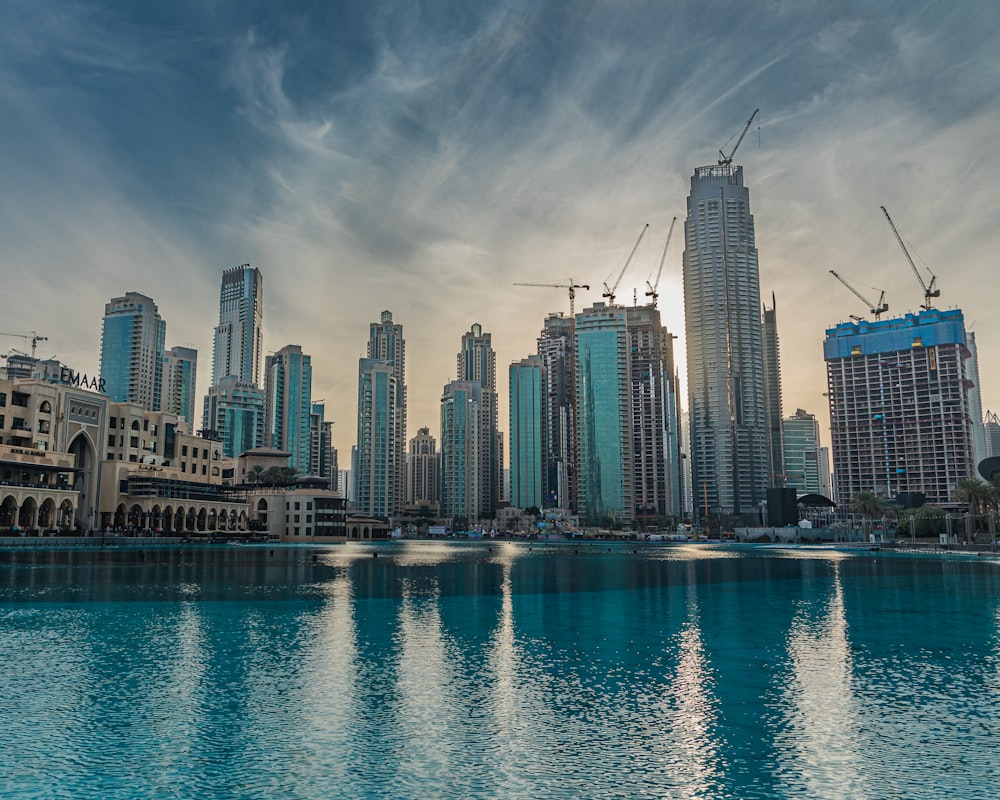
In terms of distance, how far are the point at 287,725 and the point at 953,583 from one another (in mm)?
70963

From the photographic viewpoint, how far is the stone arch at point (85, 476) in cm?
15050

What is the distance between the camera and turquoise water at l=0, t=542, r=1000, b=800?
18.1m

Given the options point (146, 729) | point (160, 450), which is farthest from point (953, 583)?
point (160, 450)

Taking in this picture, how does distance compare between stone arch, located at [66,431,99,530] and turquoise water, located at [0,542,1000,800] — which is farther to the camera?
stone arch, located at [66,431,99,530]

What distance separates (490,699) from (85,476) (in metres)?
150

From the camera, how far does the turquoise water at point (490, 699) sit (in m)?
18.1

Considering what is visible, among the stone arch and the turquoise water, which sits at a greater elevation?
the stone arch

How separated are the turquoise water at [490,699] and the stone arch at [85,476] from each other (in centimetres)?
10858

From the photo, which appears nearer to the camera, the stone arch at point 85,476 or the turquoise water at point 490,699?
the turquoise water at point 490,699

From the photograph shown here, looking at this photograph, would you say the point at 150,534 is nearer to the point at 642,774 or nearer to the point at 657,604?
the point at 657,604

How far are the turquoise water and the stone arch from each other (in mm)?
108577

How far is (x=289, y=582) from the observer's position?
6925cm

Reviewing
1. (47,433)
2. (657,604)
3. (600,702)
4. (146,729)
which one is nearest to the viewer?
(146,729)

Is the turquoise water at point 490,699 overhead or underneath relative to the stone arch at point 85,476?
underneath
